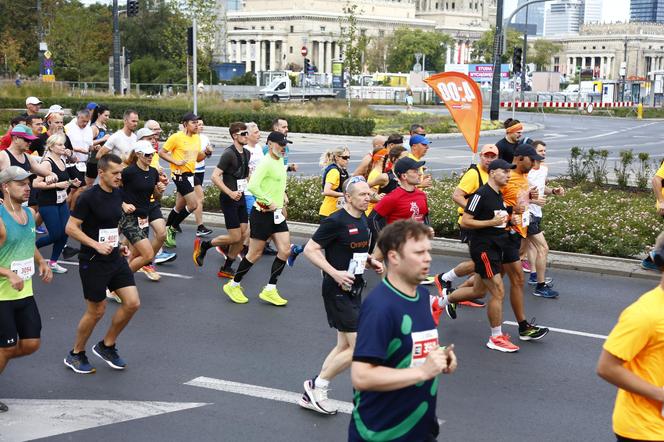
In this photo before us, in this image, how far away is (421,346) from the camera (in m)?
4.39

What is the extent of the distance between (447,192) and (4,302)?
1076cm

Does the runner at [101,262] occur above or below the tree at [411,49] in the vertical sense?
below

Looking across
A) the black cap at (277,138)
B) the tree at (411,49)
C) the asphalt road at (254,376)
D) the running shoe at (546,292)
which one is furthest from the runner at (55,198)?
the tree at (411,49)

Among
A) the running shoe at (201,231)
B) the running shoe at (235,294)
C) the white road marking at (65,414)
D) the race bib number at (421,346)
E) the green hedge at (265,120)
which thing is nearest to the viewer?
the race bib number at (421,346)

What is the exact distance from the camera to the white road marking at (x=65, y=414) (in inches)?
261

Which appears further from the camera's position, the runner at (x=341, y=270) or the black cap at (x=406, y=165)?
the black cap at (x=406, y=165)

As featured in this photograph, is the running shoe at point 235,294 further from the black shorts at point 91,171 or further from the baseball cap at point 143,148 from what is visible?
the black shorts at point 91,171

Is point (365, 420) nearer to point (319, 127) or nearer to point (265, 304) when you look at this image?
point (265, 304)

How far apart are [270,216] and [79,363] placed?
121 inches

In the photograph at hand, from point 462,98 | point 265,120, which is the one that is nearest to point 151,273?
point 462,98

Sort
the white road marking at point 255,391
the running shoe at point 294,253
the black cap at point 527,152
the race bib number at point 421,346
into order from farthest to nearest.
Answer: the black cap at point 527,152 < the running shoe at point 294,253 < the white road marking at point 255,391 < the race bib number at point 421,346

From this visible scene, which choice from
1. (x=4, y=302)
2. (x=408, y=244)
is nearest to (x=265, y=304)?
(x=4, y=302)

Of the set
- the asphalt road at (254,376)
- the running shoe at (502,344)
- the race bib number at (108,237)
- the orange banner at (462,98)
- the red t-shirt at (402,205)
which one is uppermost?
the orange banner at (462,98)

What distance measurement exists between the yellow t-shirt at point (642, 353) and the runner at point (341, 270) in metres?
2.83
